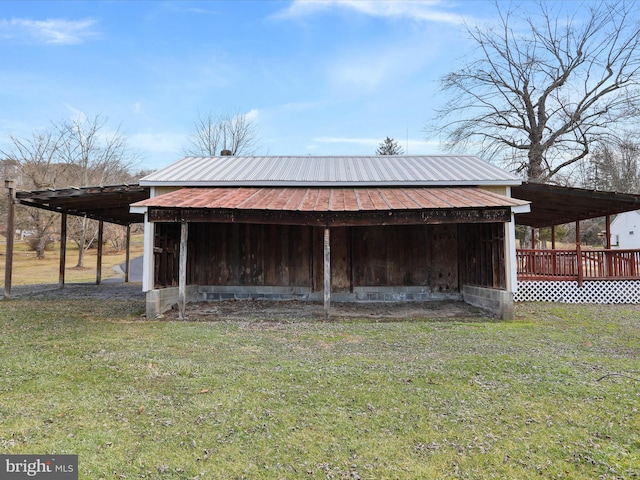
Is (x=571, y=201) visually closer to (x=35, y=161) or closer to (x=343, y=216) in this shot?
(x=343, y=216)

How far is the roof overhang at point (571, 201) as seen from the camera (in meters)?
9.36

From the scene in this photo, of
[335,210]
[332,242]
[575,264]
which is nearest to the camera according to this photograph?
[335,210]

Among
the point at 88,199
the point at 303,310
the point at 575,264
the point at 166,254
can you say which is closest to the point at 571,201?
the point at 575,264

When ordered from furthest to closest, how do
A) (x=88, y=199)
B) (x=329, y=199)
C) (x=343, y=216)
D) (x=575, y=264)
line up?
(x=575, y=264) < (x=88, y=199) < (x=329, y=199) < (x=343, y=216)

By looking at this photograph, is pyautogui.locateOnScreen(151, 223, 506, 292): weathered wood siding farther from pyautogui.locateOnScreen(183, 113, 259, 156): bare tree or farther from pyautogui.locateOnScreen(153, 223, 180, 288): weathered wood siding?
pyautogui.locateOnScreen(183, 113, 259, 156): bare tree

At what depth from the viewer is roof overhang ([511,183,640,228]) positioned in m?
9.36

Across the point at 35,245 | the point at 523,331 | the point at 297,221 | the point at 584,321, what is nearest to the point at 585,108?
the point at 584,321

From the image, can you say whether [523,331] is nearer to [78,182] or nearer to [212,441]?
[212,441]

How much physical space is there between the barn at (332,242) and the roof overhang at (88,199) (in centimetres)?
78

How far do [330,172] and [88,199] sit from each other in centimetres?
683

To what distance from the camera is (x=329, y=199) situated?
873cm

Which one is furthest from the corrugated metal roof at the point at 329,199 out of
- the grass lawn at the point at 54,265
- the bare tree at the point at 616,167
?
the bare tree at the point at 616,167

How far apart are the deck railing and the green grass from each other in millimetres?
4215

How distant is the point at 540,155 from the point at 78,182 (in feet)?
91.8
